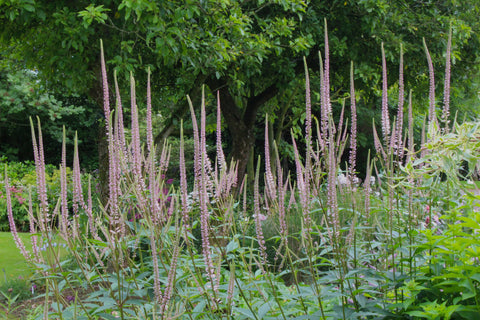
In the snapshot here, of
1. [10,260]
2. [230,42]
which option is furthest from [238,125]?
[10,260]

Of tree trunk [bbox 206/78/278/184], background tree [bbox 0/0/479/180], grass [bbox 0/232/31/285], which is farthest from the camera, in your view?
tree trunk [bbox 206/78/278/184]

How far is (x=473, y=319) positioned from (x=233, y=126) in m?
8.61

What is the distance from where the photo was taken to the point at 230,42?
7.08 metres

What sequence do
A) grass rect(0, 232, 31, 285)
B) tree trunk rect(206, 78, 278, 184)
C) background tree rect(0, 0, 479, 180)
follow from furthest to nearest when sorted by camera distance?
tree trunk rect(206, 78, 278, 184)
grass rect(0, 232, 31, 285)
background tree rect(0, 0, 479, 180)

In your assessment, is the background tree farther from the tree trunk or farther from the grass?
the grass

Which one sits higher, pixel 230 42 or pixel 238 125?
pixel 230 42

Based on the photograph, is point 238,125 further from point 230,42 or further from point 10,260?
point 10,260

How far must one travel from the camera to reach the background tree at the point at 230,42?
5.50 metres

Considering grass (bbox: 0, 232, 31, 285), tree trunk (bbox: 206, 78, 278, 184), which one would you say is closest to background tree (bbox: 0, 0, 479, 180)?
tree trunk (bbox: 206, 78, 278, 184)

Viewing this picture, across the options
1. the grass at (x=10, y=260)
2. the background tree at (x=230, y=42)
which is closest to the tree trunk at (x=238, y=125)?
the background tree at (x=230, y=42)

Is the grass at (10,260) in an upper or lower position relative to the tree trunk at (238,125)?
lower

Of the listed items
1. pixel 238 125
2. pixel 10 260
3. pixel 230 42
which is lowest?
pixel 10 260

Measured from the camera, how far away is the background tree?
5.50m

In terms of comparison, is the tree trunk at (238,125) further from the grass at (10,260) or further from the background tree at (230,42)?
the grass at (10,260)
